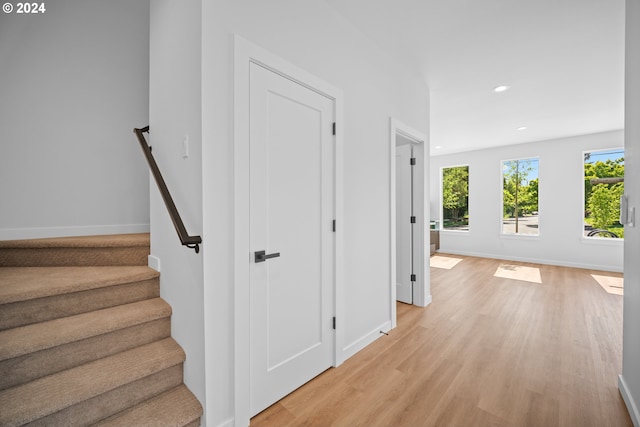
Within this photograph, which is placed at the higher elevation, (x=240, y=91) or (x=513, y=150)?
(x=513, y=150)

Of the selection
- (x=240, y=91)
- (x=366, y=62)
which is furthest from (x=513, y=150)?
(x=240, y=91)

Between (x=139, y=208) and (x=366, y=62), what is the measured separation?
290 cm

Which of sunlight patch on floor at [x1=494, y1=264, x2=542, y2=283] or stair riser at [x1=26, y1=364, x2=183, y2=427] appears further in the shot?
sunlight patch on floor at [x1=494, y1=264, x2=542, y2=283]

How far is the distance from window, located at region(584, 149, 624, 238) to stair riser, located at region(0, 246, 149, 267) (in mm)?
7969

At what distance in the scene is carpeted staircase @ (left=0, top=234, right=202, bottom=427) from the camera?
51.5 inches

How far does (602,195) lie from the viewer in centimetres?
574

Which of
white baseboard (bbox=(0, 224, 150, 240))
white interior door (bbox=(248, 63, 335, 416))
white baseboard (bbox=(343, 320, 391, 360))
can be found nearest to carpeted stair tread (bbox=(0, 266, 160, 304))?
white baseboard (bbox=(0, 224, 150, 240))

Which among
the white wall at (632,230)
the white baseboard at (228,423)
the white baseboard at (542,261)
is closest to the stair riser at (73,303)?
the white baseboard at (228,423)

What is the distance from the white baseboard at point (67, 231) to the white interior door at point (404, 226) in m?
3.14

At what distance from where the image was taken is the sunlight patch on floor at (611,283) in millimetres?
4301

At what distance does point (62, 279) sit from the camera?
1.79m

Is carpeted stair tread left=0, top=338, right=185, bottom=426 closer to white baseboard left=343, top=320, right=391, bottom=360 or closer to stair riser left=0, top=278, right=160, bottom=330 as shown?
stair riser left=0, top=278, right=160, bottom=330

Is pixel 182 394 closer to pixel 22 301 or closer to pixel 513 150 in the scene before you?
pixel 22 301

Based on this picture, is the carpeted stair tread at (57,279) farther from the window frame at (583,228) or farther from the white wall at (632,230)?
the window frame at (583,228)
